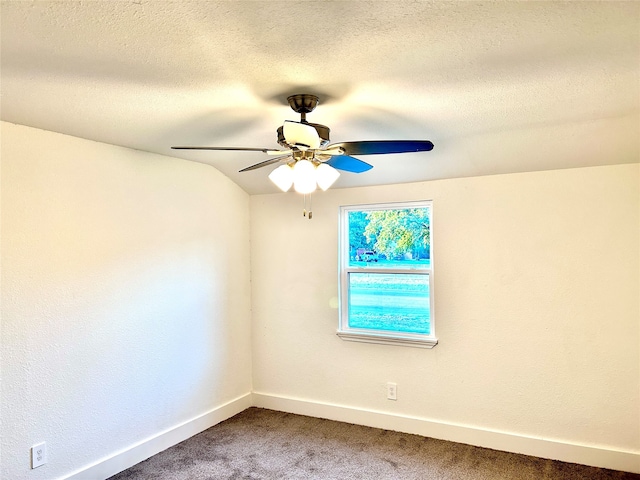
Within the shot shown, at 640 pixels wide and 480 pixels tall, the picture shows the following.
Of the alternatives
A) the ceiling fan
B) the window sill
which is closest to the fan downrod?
the ceiling fan

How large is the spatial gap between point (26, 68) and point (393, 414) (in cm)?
321

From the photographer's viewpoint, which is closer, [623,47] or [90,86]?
[623,47]

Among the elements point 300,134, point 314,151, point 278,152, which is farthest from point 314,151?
point 300,134

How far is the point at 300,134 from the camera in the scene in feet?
5.66

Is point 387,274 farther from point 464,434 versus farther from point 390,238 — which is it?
point 464,434

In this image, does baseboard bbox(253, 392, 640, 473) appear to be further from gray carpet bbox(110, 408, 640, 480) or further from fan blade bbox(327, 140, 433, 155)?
fan blade bbox(327, 140, 433, 155)

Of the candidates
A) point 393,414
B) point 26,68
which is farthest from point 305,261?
point 26,68

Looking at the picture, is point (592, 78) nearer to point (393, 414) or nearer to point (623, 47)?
point (623, 47)

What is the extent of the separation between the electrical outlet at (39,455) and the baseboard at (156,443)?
0.21 meters

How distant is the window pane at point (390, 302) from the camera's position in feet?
11.3

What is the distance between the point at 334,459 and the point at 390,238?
1.70m

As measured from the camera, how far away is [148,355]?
3.06m

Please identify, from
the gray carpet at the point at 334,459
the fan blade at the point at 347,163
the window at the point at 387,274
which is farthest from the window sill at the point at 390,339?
the fan blade at the point at 347,163

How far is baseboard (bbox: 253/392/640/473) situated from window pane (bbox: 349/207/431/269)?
1.22 m
